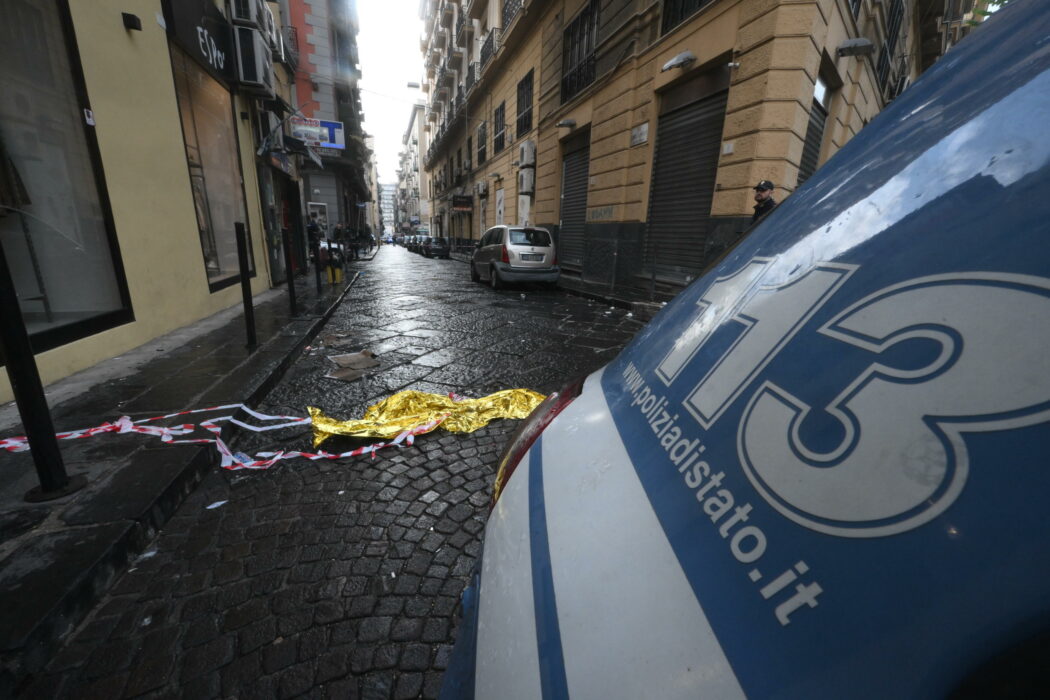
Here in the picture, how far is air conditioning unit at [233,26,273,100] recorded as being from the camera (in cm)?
715

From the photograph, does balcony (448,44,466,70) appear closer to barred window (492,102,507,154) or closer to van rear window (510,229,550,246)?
barred window (492,102,507,154)

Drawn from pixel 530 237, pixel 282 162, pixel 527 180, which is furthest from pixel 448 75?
pixel 530 237

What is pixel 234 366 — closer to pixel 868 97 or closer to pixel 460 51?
pixel 868 97

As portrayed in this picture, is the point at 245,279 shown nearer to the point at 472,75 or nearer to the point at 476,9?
the point at 472,75

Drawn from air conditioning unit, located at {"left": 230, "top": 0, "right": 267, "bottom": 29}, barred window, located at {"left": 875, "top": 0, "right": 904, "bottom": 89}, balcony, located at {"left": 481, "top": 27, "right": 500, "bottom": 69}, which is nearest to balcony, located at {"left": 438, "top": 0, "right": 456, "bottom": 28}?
balcony, located at {"left": 481, "top": 27, "right": 500, "bottom": 69}

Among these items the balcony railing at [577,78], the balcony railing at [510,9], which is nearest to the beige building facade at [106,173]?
the balcony railing at [577,78]

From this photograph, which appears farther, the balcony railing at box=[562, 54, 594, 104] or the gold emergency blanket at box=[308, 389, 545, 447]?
the balcony railing at box=[562, 54, 594, 104]

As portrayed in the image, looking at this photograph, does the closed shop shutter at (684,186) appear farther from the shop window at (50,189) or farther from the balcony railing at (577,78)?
the shop window at (50,189)

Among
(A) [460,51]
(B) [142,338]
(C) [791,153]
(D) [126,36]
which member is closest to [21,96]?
(D) [126,36]

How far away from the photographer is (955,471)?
397 mm

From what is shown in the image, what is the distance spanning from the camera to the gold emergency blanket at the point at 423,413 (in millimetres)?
2787

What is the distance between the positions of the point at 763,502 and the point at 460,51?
3175cm

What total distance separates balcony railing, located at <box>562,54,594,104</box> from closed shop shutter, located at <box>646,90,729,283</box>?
11.2ft

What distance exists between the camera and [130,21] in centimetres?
438
